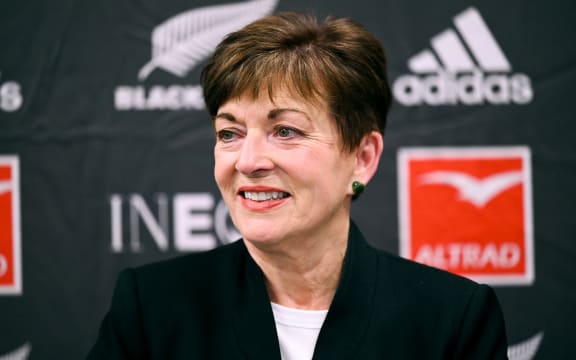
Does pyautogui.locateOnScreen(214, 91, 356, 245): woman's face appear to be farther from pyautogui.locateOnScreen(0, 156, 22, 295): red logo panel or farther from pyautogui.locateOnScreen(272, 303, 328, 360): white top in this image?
pyautogui.locateOnScreen(0, 156, 22, 295): red logo panel

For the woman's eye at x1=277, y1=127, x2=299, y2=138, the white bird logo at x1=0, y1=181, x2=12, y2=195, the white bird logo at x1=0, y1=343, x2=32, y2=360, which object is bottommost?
the white bird logo at x1=0, y1=343, x2=32, y2=360

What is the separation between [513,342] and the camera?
A: 206cm

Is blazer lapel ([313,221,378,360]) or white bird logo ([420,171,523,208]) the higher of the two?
white bird logo ([420,171,523,208])

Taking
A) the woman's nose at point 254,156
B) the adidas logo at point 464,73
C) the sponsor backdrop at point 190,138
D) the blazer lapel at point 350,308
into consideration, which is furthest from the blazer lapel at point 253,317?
the adidas logo at point 464,73

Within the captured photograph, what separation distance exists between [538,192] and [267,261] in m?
1.07

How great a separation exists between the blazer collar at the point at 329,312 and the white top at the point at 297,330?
4 centimetres

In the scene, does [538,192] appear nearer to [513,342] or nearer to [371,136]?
[513,342]

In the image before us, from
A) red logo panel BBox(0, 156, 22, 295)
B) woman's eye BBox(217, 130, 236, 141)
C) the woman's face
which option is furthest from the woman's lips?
red logo panel BBox(0, 156, 22, 295)

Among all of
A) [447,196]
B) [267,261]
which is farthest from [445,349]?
[447,196]

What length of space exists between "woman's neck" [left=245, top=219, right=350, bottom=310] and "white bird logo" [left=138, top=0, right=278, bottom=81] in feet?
2.81

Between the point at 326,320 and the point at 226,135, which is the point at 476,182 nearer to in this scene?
the point at 326,320

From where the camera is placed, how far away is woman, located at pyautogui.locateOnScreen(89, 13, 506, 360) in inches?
49.9

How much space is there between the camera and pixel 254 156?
1238 millimetres

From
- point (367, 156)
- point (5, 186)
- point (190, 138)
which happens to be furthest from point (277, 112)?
point (5, 186)
